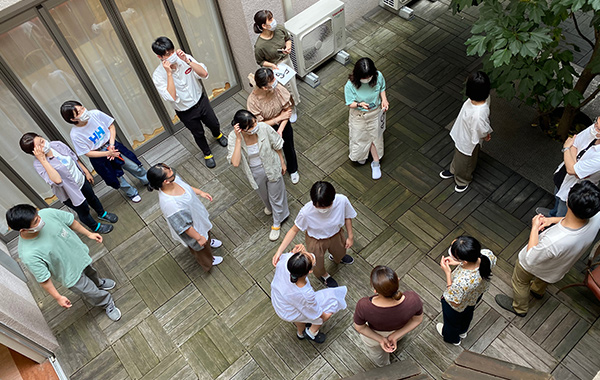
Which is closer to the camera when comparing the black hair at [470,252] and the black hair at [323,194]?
the black hair at [470,252]

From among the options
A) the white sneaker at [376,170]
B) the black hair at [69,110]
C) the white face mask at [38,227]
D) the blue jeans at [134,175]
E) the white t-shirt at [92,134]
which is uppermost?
the black hair at [69,110]

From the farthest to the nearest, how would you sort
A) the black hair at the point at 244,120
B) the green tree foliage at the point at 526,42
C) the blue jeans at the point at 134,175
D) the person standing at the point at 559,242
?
the blue jeans at the point at 134,175, the black hair at the point at 244,120, the green tree foliage at the point at 526,42, the person standing at the point at 559,242

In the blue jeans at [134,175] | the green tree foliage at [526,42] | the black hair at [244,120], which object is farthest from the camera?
the blue jeans at [134,175]

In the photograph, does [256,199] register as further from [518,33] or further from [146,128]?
[518,33]

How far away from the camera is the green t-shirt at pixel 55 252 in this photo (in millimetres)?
3707

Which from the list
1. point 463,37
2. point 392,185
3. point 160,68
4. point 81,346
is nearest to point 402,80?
point 463,37

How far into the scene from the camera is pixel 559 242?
331cm

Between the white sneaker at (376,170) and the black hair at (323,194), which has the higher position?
the black hair at (323,194)

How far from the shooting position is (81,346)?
4.36 m

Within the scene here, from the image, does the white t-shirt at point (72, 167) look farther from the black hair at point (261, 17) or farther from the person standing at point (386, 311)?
the person standing at point (386, 311)

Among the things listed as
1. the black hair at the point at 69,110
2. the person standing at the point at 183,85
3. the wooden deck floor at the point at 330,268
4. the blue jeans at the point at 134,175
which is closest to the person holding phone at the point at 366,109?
the wooden deck floor at the point at 330,268

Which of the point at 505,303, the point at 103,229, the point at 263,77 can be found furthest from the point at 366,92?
the point at 103,229

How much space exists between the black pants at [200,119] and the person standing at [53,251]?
162 centimetres

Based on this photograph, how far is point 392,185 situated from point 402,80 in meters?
1.70
